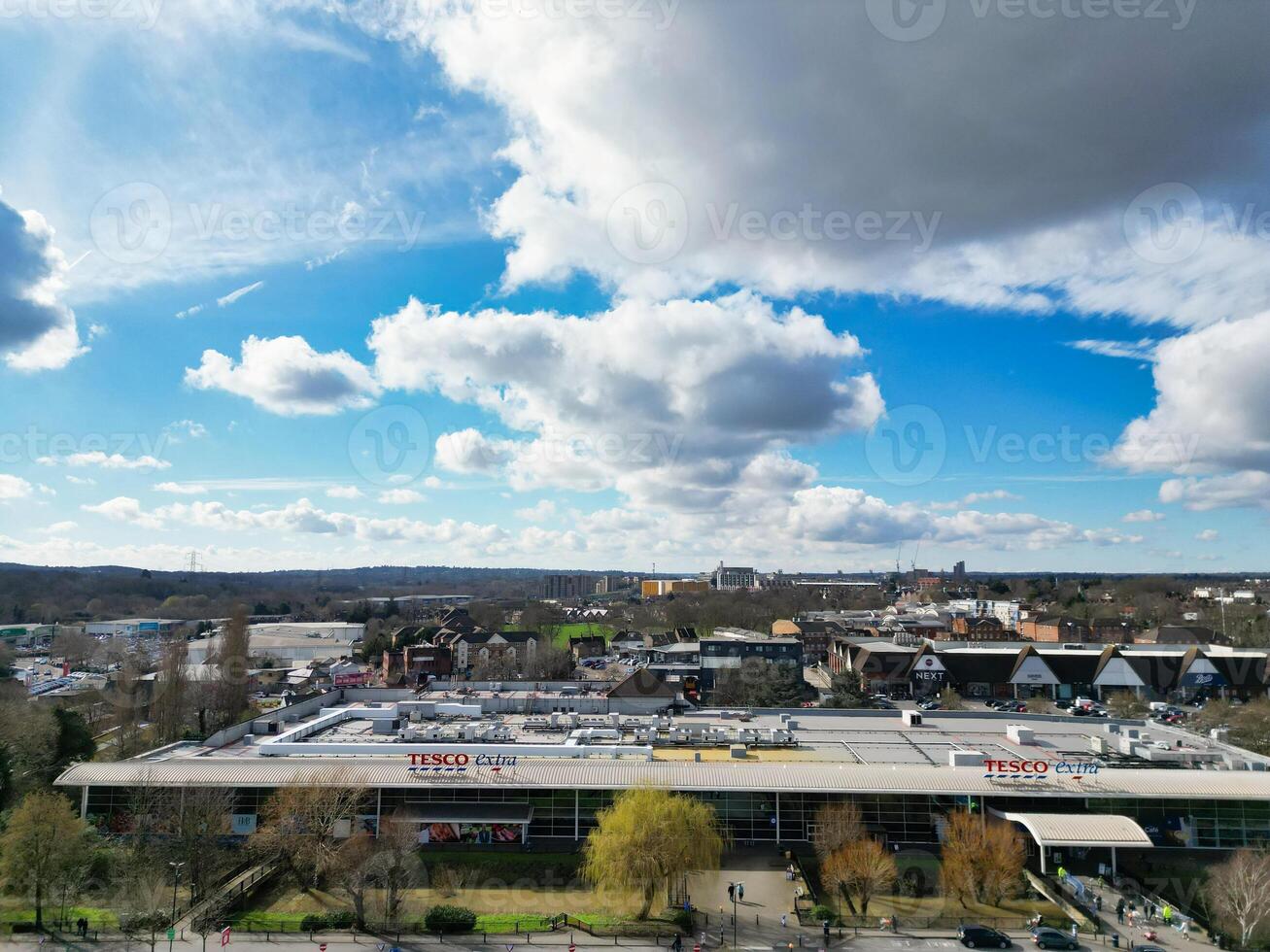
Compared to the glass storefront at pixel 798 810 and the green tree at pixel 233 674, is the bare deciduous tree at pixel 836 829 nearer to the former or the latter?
the glass storefront at pixel 798 810

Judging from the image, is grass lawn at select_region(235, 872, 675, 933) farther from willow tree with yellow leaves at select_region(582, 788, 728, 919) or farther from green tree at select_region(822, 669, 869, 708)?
green tree at select_region(822, 669, 869, 708)

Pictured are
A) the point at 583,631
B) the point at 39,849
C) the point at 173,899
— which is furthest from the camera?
the point at 583,631

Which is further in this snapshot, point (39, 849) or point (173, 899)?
point (173, 899)

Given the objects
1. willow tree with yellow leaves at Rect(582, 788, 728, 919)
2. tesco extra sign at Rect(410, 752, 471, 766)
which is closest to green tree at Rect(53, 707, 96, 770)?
tesco extra sign at Rect(410, 752, 471, 766)

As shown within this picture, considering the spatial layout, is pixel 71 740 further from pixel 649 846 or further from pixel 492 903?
pixel 649 846

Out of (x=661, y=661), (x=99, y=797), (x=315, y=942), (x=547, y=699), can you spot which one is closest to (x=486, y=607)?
(x=661, y=661)

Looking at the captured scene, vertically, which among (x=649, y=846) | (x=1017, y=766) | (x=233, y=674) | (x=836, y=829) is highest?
(x=233, y=674)

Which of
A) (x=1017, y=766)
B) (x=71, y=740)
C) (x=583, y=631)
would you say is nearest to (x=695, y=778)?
(x=1017, y=766)
